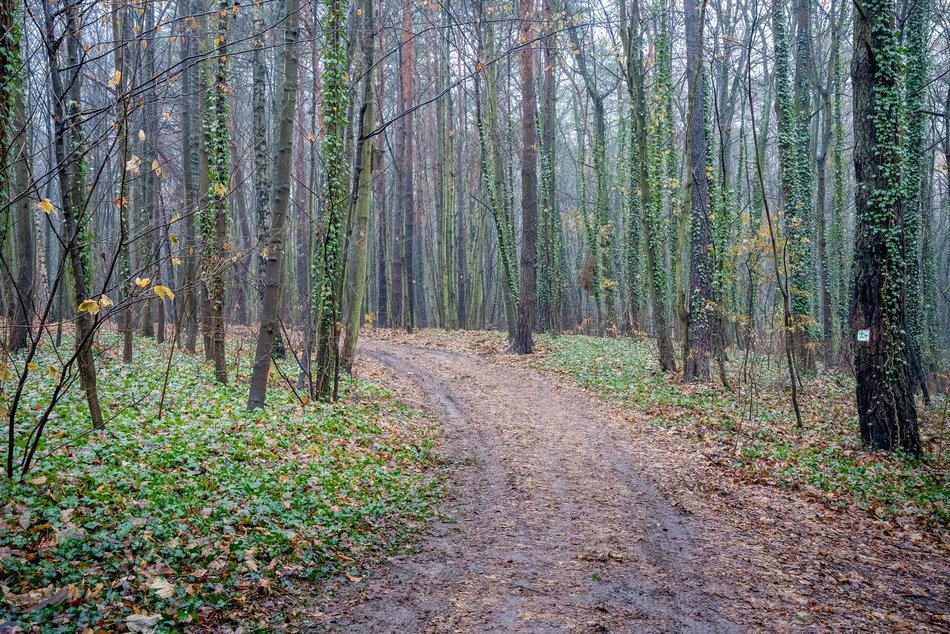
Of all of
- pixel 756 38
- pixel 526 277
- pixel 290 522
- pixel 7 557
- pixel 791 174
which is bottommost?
pixel 290 522

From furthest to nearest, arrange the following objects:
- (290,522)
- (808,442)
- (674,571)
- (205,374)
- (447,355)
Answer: (447,355), (205,374), (808,442), (290,522), (674,571)

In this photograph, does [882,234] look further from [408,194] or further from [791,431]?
[408,194]

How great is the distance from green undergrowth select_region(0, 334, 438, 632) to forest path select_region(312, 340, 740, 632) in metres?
0.53

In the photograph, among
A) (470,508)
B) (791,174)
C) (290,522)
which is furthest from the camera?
(791,174)

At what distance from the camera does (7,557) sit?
3.80 m

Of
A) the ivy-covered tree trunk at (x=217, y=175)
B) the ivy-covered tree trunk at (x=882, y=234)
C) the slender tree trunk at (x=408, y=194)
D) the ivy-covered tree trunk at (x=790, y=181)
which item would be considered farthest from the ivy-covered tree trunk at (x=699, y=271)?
the slender tree trunk at (x=408, y=194)

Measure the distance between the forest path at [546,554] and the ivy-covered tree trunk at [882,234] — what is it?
3.67 m

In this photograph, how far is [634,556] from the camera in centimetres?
534

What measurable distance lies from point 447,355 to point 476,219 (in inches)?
682

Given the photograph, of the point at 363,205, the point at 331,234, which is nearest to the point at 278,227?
the point at 331,234

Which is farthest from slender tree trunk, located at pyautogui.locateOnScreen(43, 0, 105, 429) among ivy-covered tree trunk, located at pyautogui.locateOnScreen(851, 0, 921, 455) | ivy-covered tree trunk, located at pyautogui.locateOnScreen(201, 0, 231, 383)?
ivy-covered tree trunk, located at pyautogui.locateOnScreen(851, 0, 921, 455)

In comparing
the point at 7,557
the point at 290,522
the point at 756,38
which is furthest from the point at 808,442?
the point at 756,38

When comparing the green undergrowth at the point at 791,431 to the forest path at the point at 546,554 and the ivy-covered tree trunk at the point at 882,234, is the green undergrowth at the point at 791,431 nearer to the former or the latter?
the ivy-covered tree trunk at the point at 882,234

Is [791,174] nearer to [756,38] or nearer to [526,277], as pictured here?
[526,277]
